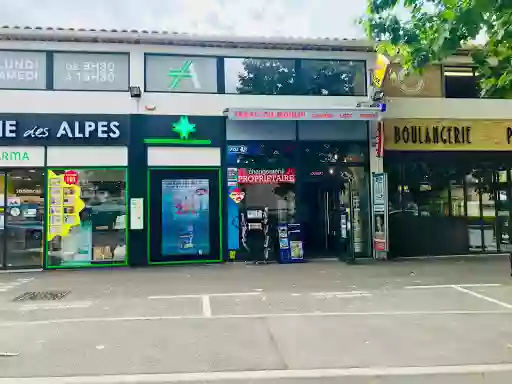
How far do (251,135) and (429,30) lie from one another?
6.93m

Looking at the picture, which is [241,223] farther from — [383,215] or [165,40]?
[165,40]

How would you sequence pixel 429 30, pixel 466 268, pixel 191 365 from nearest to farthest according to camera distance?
1. pixel 191 365
2. pixel 429 30
3. pixel 466 268

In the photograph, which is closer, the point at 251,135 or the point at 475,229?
the point at 251,135

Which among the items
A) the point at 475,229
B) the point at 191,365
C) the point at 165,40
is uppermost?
the point at 165,40

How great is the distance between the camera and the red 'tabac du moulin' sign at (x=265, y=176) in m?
12.5

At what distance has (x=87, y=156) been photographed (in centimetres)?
1198

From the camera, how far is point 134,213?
1198 cm

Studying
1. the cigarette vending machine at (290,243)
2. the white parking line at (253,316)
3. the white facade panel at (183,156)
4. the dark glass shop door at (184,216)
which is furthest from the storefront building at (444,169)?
the white parking line at (253,316)

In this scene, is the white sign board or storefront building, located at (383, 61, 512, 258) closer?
the white sign board

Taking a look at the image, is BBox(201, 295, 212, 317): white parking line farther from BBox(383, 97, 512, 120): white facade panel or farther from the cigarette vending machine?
BBox(383, 97, 512, 120): white facade panel

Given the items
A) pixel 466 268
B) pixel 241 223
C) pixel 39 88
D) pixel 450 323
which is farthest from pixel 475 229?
pixel 39 88

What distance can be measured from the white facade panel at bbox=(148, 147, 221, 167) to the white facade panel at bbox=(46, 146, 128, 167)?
709 mm

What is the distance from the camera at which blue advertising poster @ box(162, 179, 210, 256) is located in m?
12.4

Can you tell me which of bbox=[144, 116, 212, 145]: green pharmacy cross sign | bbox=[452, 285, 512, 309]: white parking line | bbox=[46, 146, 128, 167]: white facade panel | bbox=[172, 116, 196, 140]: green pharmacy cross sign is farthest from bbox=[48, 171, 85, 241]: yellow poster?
bbox=[452, 285, 512, 309]: white parking line
